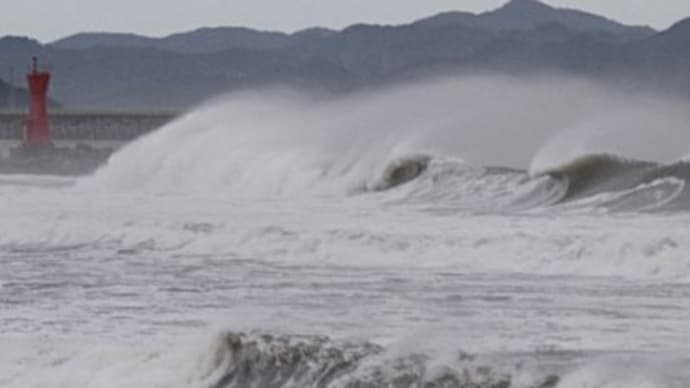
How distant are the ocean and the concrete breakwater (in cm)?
2209

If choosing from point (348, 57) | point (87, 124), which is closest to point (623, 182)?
point (87, 124)

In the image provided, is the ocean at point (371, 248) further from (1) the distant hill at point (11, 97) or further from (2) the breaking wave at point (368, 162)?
(1) the distant hill at point (11, 97)

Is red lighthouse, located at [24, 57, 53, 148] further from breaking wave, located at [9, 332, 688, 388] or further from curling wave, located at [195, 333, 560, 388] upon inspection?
curling wave, located at [195, 333, 560, 388]

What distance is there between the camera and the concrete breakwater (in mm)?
65188

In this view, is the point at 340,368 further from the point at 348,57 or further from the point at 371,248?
the point at 348,57

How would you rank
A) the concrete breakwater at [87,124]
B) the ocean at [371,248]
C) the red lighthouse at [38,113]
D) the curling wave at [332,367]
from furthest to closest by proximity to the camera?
the concrete breakwater at [87,124]
the red lighthouse at [38,113]
the ocean at [371,248]
the curling wave at [332,367]

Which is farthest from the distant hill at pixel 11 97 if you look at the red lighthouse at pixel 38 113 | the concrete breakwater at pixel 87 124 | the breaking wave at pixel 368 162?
the breaking wave at pixel 368 162

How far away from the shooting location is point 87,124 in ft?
222

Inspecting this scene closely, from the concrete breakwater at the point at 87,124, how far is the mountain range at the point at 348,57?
4581cm

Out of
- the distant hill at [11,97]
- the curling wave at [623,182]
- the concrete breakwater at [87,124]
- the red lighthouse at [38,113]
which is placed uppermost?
the curling wave at [623,182]

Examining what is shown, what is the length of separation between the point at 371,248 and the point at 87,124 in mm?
46790

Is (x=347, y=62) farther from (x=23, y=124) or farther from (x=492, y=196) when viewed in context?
(x=492, y=196)

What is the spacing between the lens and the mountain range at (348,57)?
123 metres

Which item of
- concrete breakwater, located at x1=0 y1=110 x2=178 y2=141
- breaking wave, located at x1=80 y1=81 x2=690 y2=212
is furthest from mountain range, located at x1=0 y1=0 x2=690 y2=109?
breaking wave, located at x1=80 y1=81 x2=690 y2=212
